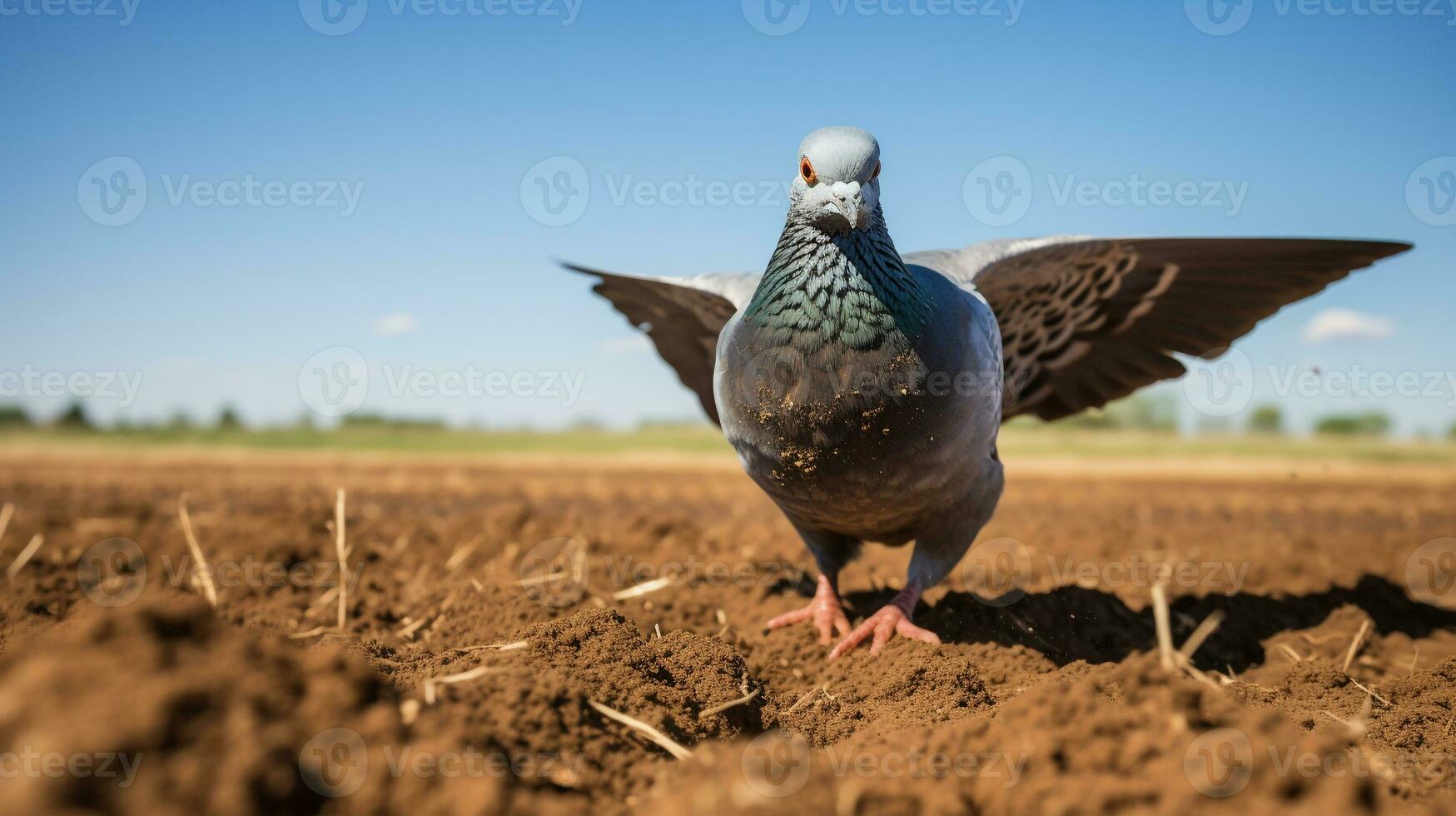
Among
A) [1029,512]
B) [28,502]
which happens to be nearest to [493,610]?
[1029,512]

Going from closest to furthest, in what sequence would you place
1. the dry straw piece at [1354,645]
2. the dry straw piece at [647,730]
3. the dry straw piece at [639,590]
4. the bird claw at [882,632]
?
the dry straw piece at [647,730] < the bird claw at [882,632] < the dry straw piece at [1354,645] < the dry straw piece at [639,590]

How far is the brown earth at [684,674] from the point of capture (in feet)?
5.54

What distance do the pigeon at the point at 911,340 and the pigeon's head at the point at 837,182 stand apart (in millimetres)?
10
